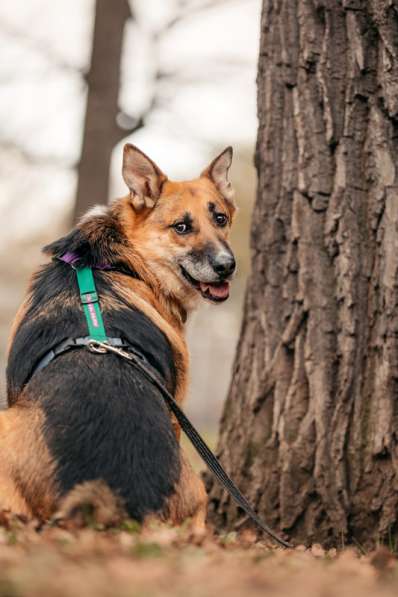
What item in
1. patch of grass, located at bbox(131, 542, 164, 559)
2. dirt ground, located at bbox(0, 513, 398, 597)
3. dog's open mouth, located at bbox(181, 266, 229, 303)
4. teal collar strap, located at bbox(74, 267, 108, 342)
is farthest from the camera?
dog's open mouth, located at bbox(181, 266, 229, 303)

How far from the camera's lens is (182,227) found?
5012mm

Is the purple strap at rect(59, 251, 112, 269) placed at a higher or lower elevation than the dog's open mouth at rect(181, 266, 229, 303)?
higher

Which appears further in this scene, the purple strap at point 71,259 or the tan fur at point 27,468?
the purple strap at point 71,259

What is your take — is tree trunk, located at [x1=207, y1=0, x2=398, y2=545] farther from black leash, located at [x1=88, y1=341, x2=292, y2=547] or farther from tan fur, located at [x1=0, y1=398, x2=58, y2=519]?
tan fur, located at [x1=0, y1=398, x2=58, y2=519]

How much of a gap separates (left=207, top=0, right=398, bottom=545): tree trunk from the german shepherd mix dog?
1.58 ft

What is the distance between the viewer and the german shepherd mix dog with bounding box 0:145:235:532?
3.36 metres

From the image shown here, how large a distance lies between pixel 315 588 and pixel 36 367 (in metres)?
1.97

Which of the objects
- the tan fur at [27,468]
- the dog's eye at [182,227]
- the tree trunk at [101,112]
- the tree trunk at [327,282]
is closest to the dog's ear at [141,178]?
the dog's eye at [182,227]

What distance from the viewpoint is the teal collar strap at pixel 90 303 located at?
3.82 metres

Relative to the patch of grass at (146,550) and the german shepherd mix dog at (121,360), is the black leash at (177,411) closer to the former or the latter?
the german shepherd mix dog at (121,360)

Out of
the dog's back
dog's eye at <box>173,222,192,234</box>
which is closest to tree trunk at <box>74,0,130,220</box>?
dog's eye at <box>173,222,192,234</box>

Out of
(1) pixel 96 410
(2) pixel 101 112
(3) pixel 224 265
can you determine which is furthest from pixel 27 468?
(2) pixel 101 112

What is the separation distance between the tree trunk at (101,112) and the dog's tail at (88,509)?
22.9ft

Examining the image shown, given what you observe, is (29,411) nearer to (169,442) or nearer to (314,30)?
(169,442)
